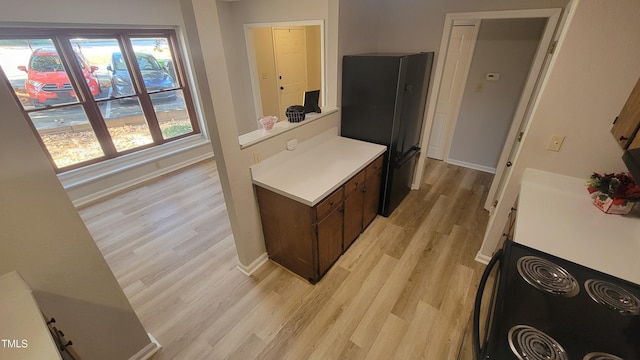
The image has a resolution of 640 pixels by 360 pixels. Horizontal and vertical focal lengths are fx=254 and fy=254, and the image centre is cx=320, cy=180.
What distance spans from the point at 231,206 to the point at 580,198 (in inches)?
95.1

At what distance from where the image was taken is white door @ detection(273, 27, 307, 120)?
4.58 meters

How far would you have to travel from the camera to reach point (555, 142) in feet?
5.63

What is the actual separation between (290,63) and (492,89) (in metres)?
3.39

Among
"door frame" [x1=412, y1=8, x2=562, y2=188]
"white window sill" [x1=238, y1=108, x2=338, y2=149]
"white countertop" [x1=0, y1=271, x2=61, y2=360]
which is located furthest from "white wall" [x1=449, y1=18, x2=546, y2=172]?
"white countertop" [x1=0, y1=271, x2=61, y2=360]

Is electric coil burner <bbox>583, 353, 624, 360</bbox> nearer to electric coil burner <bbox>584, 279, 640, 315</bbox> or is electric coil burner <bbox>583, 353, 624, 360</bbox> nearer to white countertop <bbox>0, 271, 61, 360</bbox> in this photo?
electric coil burner <bbox>584, 279, 640, 315</bbox>

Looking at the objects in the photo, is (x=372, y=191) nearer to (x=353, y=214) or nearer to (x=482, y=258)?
(x=353, y=214)

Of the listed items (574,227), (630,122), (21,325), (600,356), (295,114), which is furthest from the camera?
(295,114)

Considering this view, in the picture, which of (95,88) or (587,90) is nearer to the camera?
(587,90)

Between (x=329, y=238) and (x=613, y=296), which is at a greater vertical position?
(x=613, y=296)

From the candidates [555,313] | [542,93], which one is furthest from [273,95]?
[555,313]

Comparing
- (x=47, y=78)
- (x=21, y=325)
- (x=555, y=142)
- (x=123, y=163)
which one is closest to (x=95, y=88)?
(x=47, y=78)

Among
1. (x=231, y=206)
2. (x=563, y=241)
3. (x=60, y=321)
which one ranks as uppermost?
(x=563, y=241)

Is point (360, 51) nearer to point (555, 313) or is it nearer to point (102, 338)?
point (555, 313)

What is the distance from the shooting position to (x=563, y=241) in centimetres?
134
